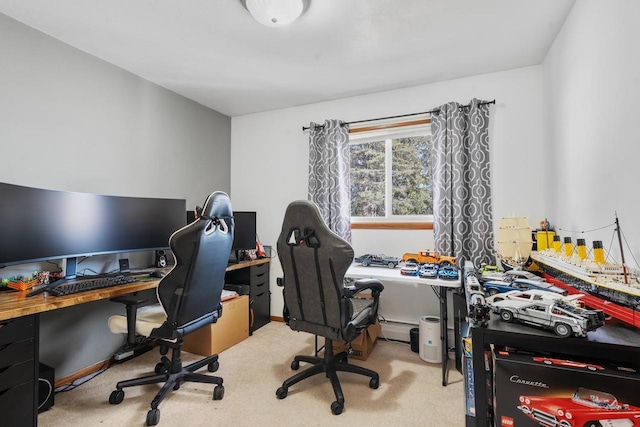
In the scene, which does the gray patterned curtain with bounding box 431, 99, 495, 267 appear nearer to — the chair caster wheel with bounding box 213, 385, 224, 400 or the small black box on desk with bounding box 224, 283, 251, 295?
the small black box on desk with bounding box 224, 283, 251, 295

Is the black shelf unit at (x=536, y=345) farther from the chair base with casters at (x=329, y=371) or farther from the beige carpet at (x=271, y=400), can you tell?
the chair base with casters at (x=329, y=371)

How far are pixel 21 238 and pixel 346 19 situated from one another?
2.37 meters

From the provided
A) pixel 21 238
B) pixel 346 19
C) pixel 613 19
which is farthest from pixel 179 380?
pixel 613 19

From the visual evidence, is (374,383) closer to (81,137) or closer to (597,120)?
(597,120)

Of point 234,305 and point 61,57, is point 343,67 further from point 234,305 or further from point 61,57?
point 234,305

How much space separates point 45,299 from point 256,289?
1.88m

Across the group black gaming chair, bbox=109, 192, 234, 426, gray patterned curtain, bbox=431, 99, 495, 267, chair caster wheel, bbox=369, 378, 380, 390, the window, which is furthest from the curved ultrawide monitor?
gray patterned curtain, bbox=431, 99, 495, 267

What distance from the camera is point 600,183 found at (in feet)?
A: 5.09

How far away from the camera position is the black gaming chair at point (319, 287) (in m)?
1.85

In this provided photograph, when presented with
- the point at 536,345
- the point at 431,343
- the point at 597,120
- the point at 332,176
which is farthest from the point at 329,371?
the point at 597,120

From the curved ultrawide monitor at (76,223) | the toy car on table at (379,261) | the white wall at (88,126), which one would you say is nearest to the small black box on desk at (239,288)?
the curved ultrawide monitor at (76,223)

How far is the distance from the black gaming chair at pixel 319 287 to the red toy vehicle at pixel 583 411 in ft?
3.49

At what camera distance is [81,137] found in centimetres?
234

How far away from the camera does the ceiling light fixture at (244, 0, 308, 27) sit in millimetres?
1727
